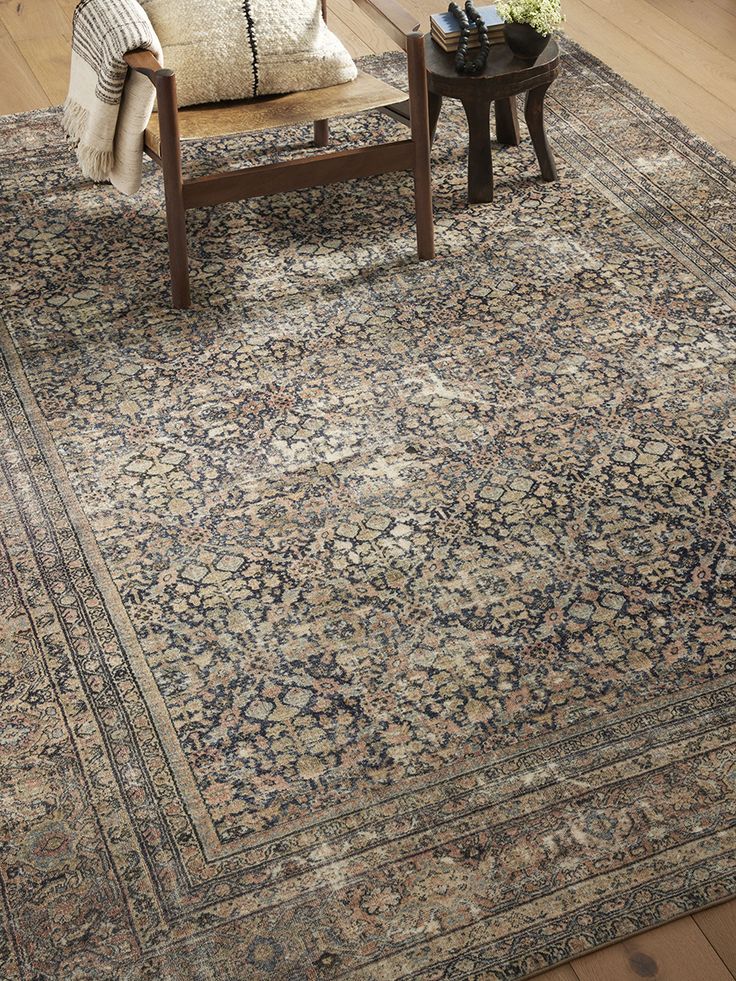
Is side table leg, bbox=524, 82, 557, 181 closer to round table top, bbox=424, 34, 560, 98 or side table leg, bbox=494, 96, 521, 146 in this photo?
round table top, bbox=424, 34, 560, 98

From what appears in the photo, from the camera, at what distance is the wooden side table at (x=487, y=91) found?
2973mm

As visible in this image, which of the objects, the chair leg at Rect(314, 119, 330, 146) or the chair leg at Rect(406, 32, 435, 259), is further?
the chair leg at Rect(314, 119, 330, 146)

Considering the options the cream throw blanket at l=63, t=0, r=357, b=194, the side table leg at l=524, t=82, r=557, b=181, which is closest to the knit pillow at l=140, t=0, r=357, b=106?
the cream throw blanket at l=63, t=0, r=357, b=194

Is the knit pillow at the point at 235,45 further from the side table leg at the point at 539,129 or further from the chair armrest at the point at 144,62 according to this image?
the side table leg at the point at 539,129

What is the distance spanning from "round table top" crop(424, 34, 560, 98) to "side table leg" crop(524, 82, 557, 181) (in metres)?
0.06

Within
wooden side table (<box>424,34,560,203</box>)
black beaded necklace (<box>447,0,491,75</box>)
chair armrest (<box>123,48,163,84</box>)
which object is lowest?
wooden side table (<box>424,34,560,203</box>)

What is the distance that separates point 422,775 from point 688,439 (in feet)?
3.40

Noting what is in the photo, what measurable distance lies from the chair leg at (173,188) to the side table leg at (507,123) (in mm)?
1120

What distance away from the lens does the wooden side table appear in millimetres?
2973

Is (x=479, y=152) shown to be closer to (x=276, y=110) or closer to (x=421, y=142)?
(x=421, y=142)

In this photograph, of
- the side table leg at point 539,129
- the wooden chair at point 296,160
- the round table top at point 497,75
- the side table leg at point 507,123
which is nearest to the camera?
the wooden chair at point 296,160

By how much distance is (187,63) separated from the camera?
2.79 metres

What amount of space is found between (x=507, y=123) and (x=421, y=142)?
67 centimetres

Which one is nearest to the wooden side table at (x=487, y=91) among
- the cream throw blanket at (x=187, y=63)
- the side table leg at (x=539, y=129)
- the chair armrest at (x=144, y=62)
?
the side table leg at (x=539, y=129)
